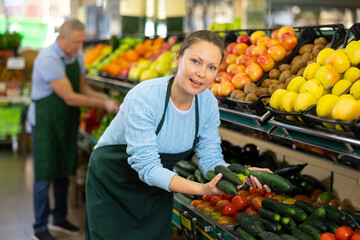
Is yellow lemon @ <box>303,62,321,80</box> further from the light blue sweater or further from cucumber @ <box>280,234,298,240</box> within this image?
cucumber @ <box>280,234,298,240</box>

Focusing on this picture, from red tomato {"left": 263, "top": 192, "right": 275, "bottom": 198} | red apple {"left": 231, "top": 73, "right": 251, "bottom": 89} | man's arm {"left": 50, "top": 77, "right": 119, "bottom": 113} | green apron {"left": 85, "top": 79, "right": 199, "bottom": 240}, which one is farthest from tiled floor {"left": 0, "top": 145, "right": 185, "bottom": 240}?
red apple {"left": 231, "top": 73, "right": 251, "bottom": 89}

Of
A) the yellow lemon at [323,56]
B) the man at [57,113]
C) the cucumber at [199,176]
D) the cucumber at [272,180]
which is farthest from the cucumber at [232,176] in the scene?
the man at [57,113]

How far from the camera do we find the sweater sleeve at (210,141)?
89.0 inches

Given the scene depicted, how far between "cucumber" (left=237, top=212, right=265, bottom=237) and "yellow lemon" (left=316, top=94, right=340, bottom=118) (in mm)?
626

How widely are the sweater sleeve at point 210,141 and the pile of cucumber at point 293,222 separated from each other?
319 millimetres

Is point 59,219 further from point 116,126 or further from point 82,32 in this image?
point 116,126

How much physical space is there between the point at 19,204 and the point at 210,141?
147 inches

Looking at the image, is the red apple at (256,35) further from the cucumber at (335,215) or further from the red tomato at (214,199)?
the cucumber at (335,215)

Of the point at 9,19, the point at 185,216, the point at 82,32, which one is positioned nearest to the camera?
the point at 185,216

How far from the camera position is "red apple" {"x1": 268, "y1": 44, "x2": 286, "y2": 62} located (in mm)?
2754

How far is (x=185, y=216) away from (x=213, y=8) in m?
5.26

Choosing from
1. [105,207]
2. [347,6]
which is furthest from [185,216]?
[347,6]

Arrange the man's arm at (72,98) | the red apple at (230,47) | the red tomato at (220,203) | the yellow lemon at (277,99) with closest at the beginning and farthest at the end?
the yellow lemon at (277,99) < the red tomato at (220,203) < the red apple at (230,47) < the man's arm at (72,98)

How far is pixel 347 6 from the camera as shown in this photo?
6121mm
